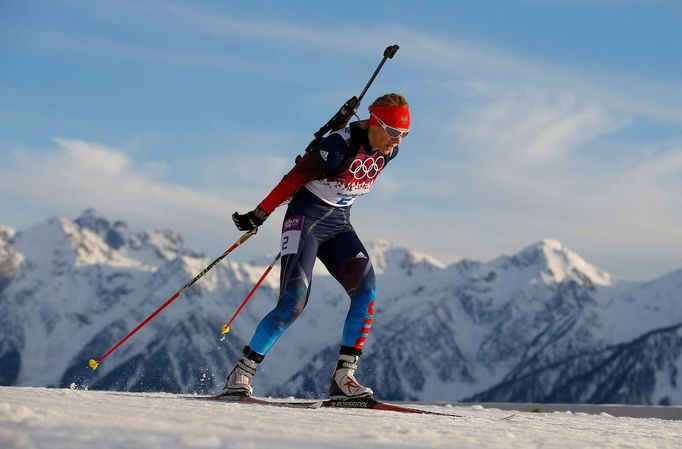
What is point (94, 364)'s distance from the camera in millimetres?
7840

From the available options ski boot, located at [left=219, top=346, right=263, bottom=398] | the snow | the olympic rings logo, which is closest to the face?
the olympic rings logo

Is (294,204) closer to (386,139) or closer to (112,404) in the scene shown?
(386,139)

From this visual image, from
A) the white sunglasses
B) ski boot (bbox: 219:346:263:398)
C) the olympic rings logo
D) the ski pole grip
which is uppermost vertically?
the ski pole grip

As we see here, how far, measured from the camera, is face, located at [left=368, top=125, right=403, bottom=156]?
7.69 m

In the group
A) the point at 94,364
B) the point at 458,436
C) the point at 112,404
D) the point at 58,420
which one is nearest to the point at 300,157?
the point at 94,364

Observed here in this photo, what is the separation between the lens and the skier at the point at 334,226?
743 centimetres

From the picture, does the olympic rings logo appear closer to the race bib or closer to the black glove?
the race bib

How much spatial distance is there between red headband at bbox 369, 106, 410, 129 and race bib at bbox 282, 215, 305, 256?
1.03 m

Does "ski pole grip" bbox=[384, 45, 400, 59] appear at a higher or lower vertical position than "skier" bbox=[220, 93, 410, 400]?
higher

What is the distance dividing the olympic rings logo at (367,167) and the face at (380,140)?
14 centimetres

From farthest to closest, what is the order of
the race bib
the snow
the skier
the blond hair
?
the blond hair
the race bib
the skier
the snow

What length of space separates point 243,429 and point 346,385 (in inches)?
121

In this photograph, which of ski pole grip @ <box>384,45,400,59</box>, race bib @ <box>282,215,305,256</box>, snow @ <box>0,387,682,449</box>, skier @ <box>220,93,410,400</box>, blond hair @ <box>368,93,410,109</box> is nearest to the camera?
snow @ <box>0,387,682,449</box>

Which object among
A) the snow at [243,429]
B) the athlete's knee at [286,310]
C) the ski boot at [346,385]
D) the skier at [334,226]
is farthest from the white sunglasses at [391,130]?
the snow at [243,429]
